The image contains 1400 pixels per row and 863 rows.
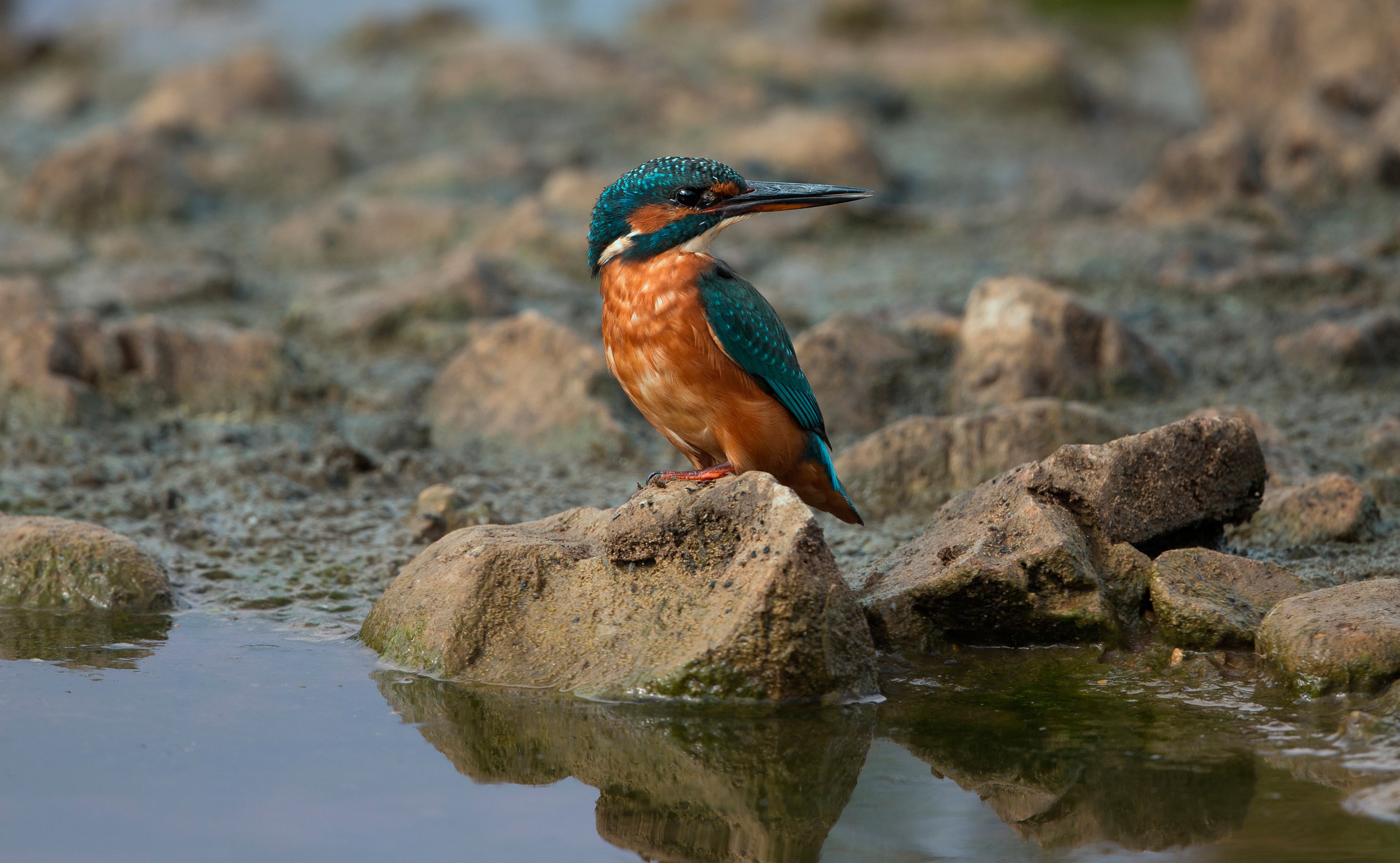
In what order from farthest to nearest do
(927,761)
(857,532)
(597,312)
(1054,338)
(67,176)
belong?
(67,176), (597,312), (1054,338), (857,532), (927,761)

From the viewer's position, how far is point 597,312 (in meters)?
7.42

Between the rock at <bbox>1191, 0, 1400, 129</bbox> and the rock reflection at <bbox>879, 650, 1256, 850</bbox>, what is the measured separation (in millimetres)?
7398

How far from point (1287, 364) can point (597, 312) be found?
321 cm

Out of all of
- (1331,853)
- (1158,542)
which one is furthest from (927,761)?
(1158,542)

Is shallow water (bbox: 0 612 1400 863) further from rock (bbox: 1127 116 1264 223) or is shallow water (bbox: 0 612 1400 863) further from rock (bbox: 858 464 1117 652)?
rock (bbox: 1127 116 1264 223)

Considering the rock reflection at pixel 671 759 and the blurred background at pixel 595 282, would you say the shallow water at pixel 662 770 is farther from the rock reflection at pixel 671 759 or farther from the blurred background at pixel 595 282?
the blurred background at pixel 595 282

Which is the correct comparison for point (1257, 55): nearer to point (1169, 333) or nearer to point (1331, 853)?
point (1169, 333)

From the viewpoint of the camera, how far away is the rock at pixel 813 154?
31.0ft

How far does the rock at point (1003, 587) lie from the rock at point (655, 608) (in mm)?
279

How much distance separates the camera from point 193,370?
6414mm

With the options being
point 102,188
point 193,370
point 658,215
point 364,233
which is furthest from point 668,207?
point 102,188

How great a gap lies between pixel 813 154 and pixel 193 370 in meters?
4.49

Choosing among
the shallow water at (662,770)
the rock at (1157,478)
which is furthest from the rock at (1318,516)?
the shallow water at (662,770)

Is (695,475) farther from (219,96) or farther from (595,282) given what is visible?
(219,96)
